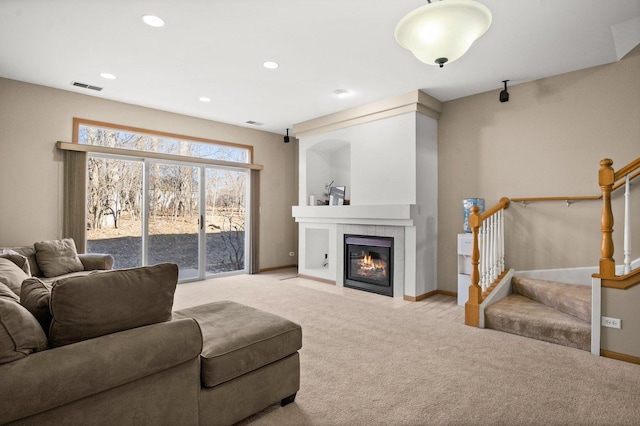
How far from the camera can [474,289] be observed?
3.53 meters

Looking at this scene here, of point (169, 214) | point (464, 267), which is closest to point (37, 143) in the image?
point (169, 214)

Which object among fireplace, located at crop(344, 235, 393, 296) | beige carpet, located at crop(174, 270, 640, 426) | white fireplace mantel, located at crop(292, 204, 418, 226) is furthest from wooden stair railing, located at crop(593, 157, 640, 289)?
fireplace, located at crop(344, 235, 393, 296)

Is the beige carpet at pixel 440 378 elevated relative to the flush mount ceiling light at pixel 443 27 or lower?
lower

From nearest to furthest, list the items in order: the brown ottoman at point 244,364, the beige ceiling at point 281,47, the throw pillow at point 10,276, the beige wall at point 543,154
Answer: the brown ottoman at point 244,364 < the throw pillow at point 10,276 < the beige ceiling at point 281,47 < the beige wall at point 543,154

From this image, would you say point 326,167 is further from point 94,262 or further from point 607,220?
point 607,220

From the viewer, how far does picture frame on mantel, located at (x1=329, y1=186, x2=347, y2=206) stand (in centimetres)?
593

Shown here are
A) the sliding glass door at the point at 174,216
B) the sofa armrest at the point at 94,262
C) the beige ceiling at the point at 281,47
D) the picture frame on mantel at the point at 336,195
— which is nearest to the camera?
the beige ceiling at the point at 281,47

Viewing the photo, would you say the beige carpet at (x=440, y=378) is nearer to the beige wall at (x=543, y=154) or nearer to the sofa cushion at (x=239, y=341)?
the sofa cushion at (x=239, y=341)

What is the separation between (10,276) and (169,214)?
3.18 meters

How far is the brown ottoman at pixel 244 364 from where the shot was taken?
5.61 feet

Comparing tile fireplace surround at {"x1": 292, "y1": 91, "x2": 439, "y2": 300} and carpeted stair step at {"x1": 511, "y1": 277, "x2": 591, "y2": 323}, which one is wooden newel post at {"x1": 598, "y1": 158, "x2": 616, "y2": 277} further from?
tile fireplace surround at {"x1": 292, "y1": 91, "x2": 439, "y2": 300}

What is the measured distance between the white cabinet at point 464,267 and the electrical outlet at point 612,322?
5.04ft

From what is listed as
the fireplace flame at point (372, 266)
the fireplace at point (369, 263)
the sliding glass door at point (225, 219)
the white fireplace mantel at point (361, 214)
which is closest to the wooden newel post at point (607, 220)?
the white fireplace mantel at point (361, 214)

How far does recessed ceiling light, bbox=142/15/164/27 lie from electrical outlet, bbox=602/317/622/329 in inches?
175
